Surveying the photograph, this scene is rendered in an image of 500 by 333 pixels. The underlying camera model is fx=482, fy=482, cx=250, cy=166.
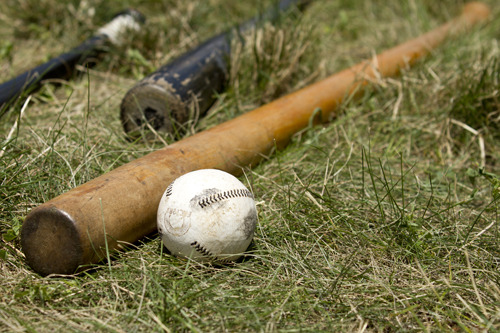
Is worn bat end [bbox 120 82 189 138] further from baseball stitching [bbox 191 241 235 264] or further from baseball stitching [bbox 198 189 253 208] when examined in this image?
baseball stitching [bbox 191 241 235 264]

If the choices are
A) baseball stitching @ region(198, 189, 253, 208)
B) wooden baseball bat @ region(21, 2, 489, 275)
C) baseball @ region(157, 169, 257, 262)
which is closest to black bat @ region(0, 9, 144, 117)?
wooden baseball bat @ region(21, 2, 489, 275)

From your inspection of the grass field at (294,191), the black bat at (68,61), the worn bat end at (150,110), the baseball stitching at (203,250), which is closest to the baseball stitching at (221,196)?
the baseball stitching at (203,250)

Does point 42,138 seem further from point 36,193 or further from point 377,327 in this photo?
point 377,327

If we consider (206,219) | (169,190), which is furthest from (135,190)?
(206,219)

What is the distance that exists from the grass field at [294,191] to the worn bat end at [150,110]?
0.35 ft

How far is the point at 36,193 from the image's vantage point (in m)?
2.54

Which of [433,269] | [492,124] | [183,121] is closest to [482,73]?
[492,124]

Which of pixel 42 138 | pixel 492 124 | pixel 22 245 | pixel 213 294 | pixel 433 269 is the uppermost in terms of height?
pixel 42 138

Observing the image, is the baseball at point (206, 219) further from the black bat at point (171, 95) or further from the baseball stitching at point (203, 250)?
the black bat at point (171, 95)

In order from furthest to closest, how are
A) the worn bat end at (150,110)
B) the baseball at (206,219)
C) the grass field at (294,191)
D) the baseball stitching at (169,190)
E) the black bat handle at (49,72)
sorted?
the black bat handle at (49,72) < the worn bat end at (150,110) < the baseball stitching at (169,190) < the baseball at (206,219) < the grass field at (294,191)

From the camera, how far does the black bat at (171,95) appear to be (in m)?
3.21

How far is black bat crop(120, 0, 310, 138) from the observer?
3.21m

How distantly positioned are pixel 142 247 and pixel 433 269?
56.7 inches

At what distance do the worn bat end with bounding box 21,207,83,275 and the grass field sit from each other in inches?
2.7
